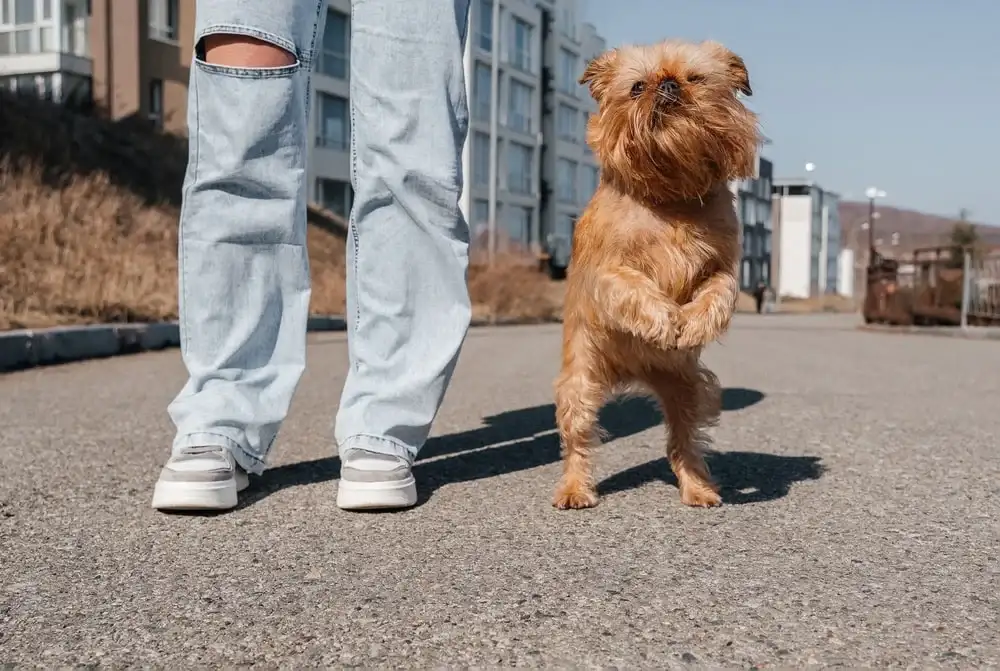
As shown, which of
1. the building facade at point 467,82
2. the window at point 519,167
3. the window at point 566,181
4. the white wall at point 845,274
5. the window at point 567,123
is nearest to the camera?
the building facade at point 467,82

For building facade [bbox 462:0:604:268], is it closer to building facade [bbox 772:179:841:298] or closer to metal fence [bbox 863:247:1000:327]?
metal fence [bbox 863:247:1000:327]

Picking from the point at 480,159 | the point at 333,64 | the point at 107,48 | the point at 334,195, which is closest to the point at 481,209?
the point at 480,159

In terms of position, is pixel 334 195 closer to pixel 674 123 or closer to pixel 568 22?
pixel 568 22

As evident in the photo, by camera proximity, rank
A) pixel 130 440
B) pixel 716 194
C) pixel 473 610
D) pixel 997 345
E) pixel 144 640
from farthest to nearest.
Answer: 1. pixel 997 345
2. pixel 130 440
3. pixel 716 194
4. pixel 473 610
5. pixel 144 640

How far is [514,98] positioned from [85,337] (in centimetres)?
4499

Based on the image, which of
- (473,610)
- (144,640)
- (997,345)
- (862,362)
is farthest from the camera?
(997,345)

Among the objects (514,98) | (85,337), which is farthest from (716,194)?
(514,98)

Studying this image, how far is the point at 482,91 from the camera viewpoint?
46312 millimetres

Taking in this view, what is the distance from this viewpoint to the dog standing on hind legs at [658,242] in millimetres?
2629

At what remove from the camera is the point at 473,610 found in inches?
71.1

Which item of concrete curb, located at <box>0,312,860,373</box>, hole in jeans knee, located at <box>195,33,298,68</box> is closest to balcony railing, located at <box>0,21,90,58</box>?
concrete curb, located at <box>0,312,860,373</box>

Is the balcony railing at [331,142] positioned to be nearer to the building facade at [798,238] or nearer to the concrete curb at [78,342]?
the concrete curb at [78,342]

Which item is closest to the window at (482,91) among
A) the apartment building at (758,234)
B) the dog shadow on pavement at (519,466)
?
the dog shadow on pavement at (519,466)

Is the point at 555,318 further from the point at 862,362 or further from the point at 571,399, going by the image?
the point at 571,399
